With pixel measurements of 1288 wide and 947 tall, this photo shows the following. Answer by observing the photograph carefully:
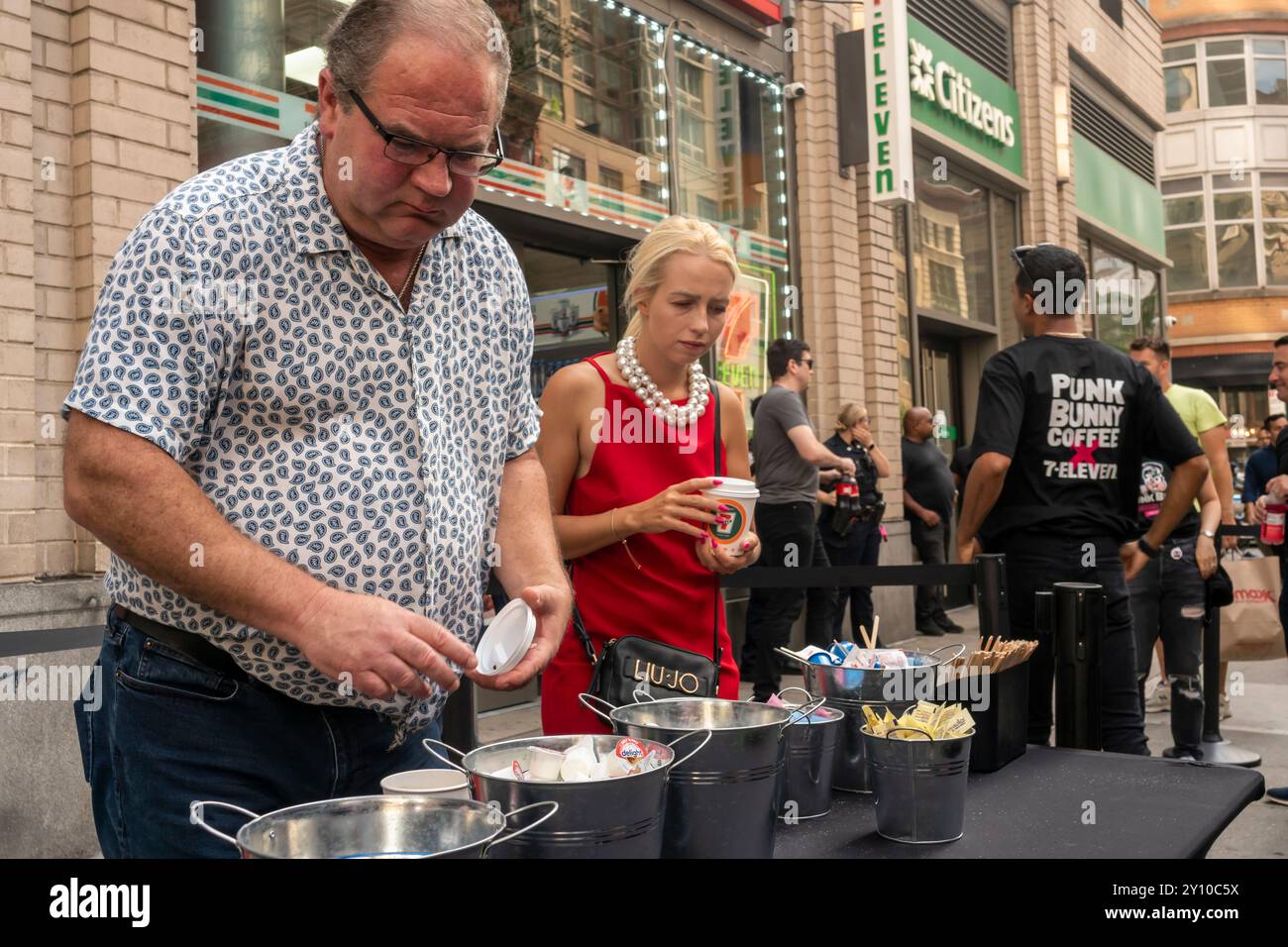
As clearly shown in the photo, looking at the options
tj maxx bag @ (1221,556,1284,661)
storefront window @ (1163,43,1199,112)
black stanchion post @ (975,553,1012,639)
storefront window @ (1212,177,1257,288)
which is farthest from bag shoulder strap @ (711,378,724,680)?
storefront window @ (1163,43,1199,112)

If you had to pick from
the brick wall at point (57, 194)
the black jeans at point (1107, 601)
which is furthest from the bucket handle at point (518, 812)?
the brick wall at point (57, 194)

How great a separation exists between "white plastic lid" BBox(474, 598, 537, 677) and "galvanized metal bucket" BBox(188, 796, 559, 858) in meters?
0.33

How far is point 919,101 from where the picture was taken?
10711 millimetres

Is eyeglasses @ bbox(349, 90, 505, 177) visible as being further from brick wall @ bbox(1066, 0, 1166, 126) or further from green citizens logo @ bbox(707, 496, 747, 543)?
brick wall @ bbox(1066, 0, 1166, 126)

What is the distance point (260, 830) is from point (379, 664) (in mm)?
272

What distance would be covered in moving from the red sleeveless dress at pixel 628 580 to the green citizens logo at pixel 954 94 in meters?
8.91

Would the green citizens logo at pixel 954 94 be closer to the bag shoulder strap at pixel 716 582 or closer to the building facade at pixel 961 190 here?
the building facade at pixel 961 190

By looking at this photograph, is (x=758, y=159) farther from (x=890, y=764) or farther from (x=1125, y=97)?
(x=1125, y=97)

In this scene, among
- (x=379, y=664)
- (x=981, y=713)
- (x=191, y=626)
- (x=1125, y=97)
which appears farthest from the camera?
(x=1125, y=97)

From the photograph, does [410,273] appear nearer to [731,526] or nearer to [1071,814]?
[731,526]

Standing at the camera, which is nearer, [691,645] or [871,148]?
[691,645]

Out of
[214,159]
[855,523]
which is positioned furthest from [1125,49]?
[214,159]
